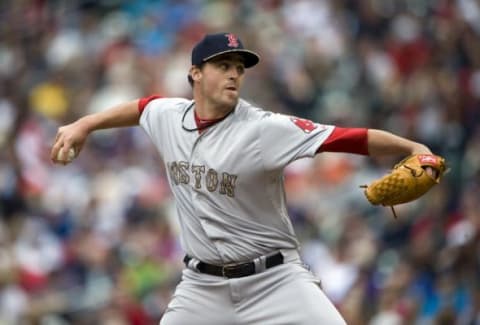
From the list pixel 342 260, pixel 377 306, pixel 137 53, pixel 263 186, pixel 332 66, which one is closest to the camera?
pixel 263 186

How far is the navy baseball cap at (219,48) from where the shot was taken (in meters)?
5.80

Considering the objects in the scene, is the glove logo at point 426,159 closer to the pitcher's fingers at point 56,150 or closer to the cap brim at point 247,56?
the cap brim at point 247,56

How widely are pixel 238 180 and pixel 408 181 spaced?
0.79 m

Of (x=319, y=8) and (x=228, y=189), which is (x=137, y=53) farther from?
(x=228, y=189)

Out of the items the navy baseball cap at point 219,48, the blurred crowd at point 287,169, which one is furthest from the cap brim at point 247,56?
the blurred crowd at point 287,169

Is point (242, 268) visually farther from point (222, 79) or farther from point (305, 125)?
point (222, 79)

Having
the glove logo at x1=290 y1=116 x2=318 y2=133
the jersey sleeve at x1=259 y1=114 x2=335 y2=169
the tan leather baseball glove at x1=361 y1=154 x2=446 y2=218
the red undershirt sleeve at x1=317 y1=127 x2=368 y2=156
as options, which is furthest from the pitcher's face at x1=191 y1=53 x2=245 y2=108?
the tan leather baseball glove at x1=361 y1=154 x2=446 y2=218

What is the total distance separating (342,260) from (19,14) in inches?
246

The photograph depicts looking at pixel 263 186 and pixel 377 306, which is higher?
pixel 263 186

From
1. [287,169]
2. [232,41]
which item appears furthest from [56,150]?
[287,169]

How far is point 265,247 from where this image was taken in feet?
18.8

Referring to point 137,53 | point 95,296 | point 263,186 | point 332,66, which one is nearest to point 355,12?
point 332,66

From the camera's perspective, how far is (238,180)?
5660mm

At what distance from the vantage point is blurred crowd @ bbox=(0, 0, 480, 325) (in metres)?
9.29
